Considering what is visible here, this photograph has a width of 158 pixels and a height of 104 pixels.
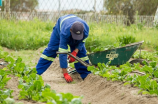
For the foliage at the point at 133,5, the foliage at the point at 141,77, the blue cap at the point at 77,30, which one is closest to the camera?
the foliage at the point at 141,77

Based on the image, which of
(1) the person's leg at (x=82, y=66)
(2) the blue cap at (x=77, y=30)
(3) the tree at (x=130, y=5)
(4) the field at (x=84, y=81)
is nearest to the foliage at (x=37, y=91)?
(4) the field at (x=84, y=81)

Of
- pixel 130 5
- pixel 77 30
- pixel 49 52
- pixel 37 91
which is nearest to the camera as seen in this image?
pixel 37 91

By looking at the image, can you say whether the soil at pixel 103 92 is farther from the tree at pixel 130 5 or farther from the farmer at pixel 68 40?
the tree at pixel 130 5

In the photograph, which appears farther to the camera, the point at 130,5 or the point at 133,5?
the point at 130,5

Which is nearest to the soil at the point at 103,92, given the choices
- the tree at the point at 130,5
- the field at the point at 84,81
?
the field at the point at 84,81

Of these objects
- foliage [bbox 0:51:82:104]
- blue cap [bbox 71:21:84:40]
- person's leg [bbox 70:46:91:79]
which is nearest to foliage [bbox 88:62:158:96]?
blue cap [bbox 71:21:84:40]

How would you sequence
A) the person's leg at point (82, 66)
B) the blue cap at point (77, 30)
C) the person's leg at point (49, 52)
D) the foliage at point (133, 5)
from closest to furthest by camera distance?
1. the blue cap at point (77, 30)
2. the person's leg at point (49, 52)
3. the person's leg at point (82, 66)
4. the foliage at point (133, 5)

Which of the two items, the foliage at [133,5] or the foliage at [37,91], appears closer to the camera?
the foliage at [37,91]

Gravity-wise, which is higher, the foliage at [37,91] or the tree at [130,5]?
the tree at [130,5]

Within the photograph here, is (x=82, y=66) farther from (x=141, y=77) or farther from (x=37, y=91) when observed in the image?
(x=37, y=91)

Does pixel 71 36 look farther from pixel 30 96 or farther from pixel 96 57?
pixel 30 96

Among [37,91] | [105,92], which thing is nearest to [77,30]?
[105,92]

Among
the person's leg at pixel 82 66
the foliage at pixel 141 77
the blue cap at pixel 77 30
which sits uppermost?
the blue cap at pixel 77 30

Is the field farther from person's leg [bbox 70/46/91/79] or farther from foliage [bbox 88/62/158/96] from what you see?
person's leg [bbox 70/46/91/79]
